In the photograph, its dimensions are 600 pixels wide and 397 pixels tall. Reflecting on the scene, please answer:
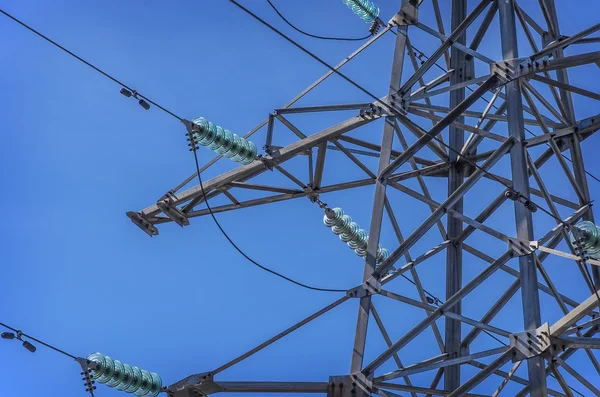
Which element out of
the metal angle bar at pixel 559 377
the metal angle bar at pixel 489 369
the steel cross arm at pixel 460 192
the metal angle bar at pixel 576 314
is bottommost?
the metal angle bar at pixel 559 377

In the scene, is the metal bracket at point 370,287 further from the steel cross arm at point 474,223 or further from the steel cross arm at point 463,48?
the steel cross arm at point 463,48

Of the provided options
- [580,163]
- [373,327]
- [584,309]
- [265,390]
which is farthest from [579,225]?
[373,327]

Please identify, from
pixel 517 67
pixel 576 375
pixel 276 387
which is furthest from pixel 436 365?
pixel 517 67

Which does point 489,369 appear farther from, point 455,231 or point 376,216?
point 455,231

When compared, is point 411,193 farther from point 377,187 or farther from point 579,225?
point 579,225

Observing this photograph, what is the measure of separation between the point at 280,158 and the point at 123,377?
191 inches

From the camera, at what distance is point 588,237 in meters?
14.3

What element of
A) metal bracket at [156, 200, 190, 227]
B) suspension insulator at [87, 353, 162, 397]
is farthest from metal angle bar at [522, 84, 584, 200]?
suspension insulator at [87, 353, 162, 397]

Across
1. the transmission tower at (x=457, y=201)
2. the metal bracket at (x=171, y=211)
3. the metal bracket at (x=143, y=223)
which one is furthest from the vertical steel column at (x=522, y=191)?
the metal bracket at (x=143, y=223)

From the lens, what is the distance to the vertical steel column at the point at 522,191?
1354cm

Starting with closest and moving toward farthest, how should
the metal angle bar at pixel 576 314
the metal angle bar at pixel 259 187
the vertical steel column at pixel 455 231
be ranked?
the metal angle bar at pixel 576 314 → the vertical steel column at pixel 455 231 → the metal angle bar at pixel 259 187

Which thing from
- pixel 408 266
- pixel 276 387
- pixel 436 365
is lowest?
pixel 276 387

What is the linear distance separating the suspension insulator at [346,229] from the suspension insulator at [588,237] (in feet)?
15.8

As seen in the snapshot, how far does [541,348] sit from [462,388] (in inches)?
47.0
